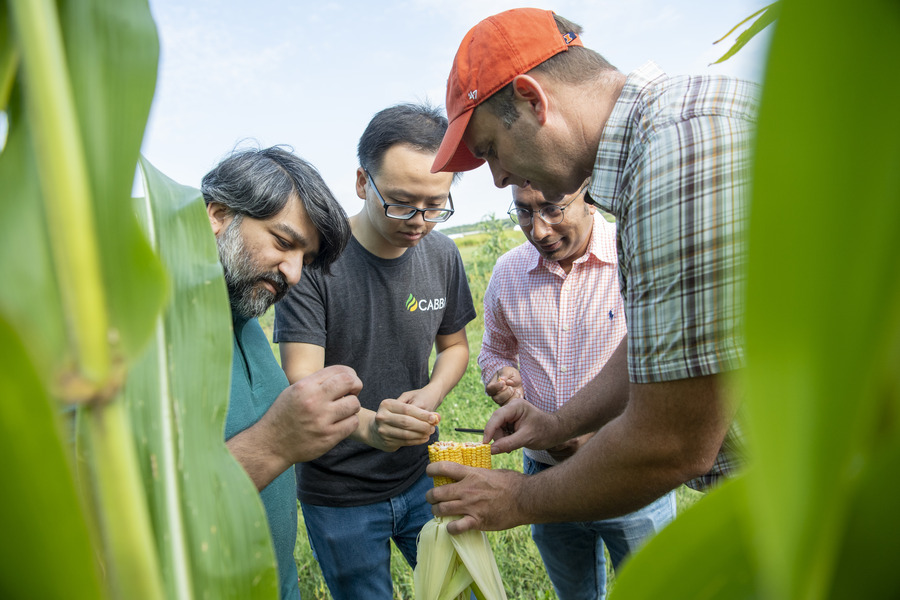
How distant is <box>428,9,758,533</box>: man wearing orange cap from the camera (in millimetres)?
897

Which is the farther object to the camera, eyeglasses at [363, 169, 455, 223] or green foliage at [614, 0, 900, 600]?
eyeglasses at [363, 169, 455, 223]

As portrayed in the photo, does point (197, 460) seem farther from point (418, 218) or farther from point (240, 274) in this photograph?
point (418, 218)

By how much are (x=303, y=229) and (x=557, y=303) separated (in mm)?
1161

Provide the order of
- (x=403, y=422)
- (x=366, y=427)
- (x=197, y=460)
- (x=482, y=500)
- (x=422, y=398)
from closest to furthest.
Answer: (x=197, y=460) < (x=482, y=500) < (x=403, y=422) < (x=366, y=427) < (x=422, y=398)

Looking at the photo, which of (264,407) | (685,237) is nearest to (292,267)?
(264,407)

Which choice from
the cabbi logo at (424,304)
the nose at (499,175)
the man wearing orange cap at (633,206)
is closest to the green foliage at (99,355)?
the man wearing orange cap at (633,206)

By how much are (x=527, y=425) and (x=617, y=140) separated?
1.03 metres

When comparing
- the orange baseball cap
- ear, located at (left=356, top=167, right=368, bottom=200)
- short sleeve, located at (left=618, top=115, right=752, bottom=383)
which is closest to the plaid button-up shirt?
short sleeve, located at (left=618, top=115, right=752, bottom=383)

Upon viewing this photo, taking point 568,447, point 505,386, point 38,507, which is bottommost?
point 568,447

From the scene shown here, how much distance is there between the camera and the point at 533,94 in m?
1.38

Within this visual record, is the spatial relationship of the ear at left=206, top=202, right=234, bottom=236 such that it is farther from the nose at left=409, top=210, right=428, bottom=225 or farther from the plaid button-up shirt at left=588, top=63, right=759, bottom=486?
the plaid button-up shirt at left=588, top=63, right=759, bottom=486

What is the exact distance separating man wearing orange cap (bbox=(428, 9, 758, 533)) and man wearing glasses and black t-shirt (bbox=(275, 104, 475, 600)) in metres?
0.42

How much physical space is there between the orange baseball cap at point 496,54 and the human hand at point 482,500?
0.94 meters

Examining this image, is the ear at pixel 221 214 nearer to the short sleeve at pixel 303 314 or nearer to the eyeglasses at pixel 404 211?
the short sleeve at pixel 303 314
